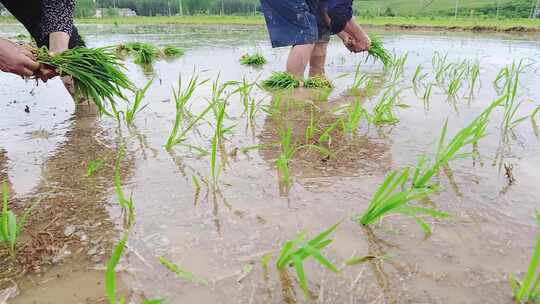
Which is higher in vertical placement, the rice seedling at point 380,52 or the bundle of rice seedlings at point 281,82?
the rice seedling at point 380,52

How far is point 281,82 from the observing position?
3113mm

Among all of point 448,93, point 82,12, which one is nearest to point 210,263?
point 448,93

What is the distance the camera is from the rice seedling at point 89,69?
6.61ft

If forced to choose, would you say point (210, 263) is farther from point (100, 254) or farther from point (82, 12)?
point (82, 12)

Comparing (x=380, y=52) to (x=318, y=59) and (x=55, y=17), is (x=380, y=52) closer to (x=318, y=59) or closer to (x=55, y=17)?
(x=318, y=59)

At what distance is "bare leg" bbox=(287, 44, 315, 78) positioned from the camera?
3.10 m

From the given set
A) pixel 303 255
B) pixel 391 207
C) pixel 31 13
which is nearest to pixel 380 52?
pixel 31 13

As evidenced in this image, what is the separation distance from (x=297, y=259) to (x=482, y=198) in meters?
0.79

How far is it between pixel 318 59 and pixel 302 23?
0.74 m

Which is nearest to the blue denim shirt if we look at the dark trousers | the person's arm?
the dark trousers

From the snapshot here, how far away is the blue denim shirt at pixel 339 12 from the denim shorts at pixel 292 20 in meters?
0.12

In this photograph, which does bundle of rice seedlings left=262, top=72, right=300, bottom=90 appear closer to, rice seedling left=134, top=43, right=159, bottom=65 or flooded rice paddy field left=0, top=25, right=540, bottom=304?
flooded rice paddy field left=0, top=25, right=540, bottom=304

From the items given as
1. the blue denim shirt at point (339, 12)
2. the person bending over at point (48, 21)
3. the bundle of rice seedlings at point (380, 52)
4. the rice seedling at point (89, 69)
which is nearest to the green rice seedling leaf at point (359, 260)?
the rice seedling at point (89, 69)

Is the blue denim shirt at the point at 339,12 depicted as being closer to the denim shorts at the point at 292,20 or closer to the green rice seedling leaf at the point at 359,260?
the denim shorts at the point at 292,20
